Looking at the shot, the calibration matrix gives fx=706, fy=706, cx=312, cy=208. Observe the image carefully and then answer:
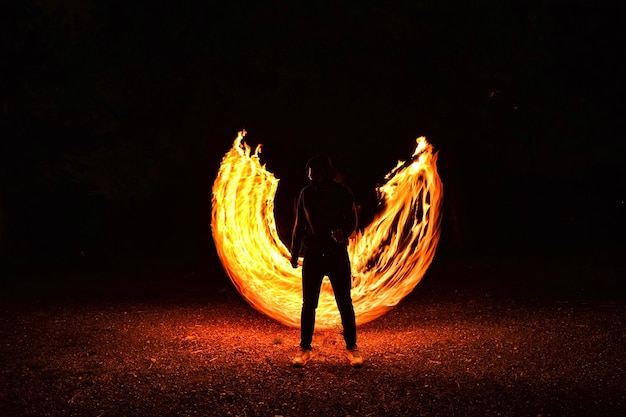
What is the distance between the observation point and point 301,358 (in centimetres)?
709

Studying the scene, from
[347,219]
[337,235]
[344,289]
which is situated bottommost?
[344,289]

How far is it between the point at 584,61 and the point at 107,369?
12238 millimetres

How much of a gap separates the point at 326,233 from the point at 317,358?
52.3 inches

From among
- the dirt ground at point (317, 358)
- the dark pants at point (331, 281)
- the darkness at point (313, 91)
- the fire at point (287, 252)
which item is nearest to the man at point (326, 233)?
the dark pants at point (331, 281)

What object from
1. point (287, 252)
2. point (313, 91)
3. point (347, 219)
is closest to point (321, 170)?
point (347, 219)

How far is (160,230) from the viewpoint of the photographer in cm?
2050

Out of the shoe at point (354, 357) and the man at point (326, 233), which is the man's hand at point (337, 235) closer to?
the man at point (326, 233)

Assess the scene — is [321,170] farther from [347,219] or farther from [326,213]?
[347,219]

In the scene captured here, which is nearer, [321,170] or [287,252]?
[321,170]

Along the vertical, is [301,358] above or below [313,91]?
below

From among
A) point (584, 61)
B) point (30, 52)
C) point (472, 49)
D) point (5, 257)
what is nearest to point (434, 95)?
point (472, 49)

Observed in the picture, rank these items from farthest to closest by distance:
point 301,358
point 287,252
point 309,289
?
1. point 287,252
2. point 309,289
3. point 301,358

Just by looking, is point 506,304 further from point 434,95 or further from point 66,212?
point 66,212

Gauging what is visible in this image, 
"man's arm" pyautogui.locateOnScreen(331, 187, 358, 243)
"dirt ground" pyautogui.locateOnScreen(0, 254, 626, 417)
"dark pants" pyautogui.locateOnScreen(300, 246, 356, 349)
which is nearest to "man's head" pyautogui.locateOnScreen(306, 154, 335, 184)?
"man's arm" pyautogui.locateOnScreen(331, 187, 358, 243)
